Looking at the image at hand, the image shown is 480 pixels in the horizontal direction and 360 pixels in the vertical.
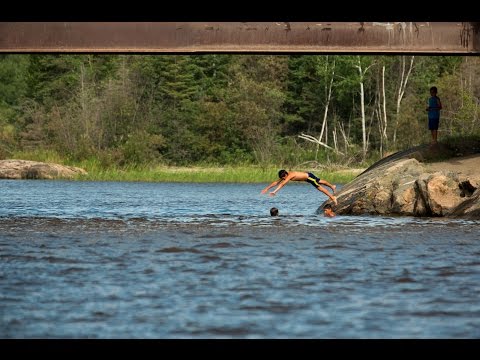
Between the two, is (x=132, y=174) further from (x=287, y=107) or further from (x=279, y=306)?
(x=279, y=306)

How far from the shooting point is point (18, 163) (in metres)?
58.7

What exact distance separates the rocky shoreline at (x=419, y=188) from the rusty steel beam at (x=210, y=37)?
3.15 meters

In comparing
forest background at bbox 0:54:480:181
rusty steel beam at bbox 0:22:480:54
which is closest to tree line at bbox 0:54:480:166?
forest background at bbox 0:54:480:181

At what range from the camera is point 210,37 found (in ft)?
80.4

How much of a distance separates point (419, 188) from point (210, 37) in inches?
239

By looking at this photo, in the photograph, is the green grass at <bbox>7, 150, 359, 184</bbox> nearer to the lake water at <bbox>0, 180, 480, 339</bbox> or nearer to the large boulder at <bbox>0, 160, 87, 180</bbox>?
the large boulder at <bbox>0, 160, 87, 180</bbox>

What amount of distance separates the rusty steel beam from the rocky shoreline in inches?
124

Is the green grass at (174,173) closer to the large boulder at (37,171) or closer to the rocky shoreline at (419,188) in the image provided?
the large boulder at (37,171)

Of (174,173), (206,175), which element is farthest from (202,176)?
(174,173)

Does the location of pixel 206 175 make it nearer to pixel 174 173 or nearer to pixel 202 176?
pixel 202 176

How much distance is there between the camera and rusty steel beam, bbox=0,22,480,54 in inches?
958
